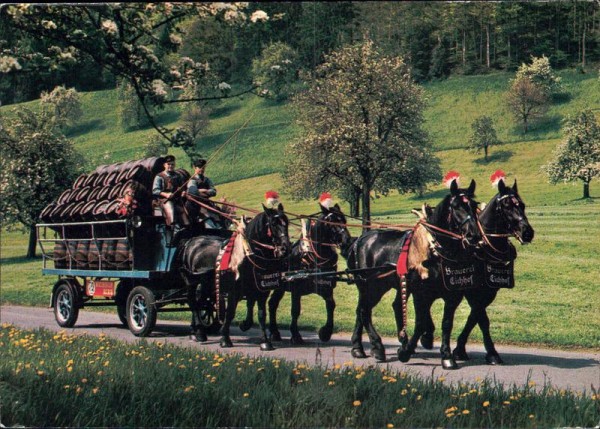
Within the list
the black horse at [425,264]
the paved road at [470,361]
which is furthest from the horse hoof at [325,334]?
the black horse at [425,264]

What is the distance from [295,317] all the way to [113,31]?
20.5 feet

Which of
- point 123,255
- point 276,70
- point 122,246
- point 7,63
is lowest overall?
point 123,255

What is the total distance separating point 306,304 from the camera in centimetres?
1467

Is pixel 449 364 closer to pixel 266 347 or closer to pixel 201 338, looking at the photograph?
pixel 266 347

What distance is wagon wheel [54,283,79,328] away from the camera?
55.3 ft

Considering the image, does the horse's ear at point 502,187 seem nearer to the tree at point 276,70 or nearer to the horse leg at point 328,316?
the tree at point 276,70

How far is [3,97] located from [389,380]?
8.23m

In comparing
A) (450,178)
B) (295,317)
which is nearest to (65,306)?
(295,317)

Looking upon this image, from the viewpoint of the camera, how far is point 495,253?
34.8 feet

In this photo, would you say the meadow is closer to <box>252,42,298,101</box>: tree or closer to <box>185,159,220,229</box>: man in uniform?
<box>252,42,298,101</box>: tree

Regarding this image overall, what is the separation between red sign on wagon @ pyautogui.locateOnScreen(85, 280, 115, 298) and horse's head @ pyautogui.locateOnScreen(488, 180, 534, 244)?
824 centimetres

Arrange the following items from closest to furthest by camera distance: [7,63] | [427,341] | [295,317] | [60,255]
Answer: [7,63]
[427,341]
[295,317]
[60,255]

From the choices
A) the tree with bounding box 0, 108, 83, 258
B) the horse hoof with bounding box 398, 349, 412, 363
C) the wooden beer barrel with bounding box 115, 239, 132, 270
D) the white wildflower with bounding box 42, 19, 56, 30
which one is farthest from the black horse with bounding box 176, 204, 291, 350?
the tree with bounding box 0, 108, 83, 258

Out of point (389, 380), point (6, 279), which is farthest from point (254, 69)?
point (6, 279)
